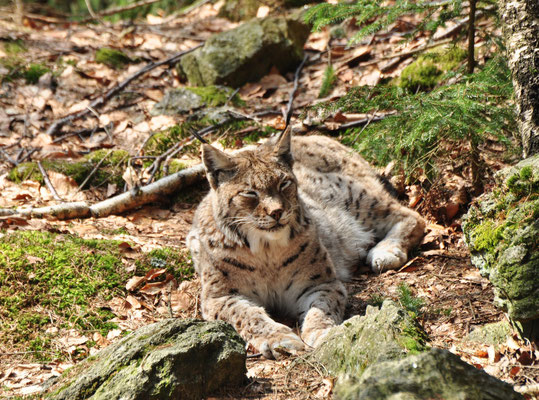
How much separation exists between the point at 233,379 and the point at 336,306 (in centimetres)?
147

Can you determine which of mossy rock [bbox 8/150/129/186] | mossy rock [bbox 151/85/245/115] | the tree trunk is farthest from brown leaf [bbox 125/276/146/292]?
mossy rock [bbox 151/85/245/115]

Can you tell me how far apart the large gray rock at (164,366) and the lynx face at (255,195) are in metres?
1.24

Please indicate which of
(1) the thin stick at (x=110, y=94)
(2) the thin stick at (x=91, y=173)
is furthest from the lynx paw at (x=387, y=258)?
(1) the thin stick at (x=110, y=94)

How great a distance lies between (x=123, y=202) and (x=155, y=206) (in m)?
0.44

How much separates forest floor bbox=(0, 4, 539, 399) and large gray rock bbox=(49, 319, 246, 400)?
0.15 meters

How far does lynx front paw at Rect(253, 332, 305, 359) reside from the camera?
152 inches

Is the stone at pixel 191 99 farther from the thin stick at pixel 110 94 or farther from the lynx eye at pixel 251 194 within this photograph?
the lynx eye at pixel 251 194

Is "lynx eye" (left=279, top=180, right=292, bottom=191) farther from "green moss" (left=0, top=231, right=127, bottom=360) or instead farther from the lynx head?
"green moss" (left=0, top=231, right=127, bottom=360)

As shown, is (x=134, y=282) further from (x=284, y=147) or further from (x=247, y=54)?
(x=247, y=54)

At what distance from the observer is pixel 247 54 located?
8.83m

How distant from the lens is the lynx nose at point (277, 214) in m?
4.37

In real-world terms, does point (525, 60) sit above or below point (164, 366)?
above

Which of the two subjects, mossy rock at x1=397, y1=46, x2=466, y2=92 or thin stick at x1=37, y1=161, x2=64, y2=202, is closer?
thin stick at x1=37, y1=161, x2=64, y2=202

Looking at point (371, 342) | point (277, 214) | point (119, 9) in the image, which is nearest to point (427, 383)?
point (371, 342)
